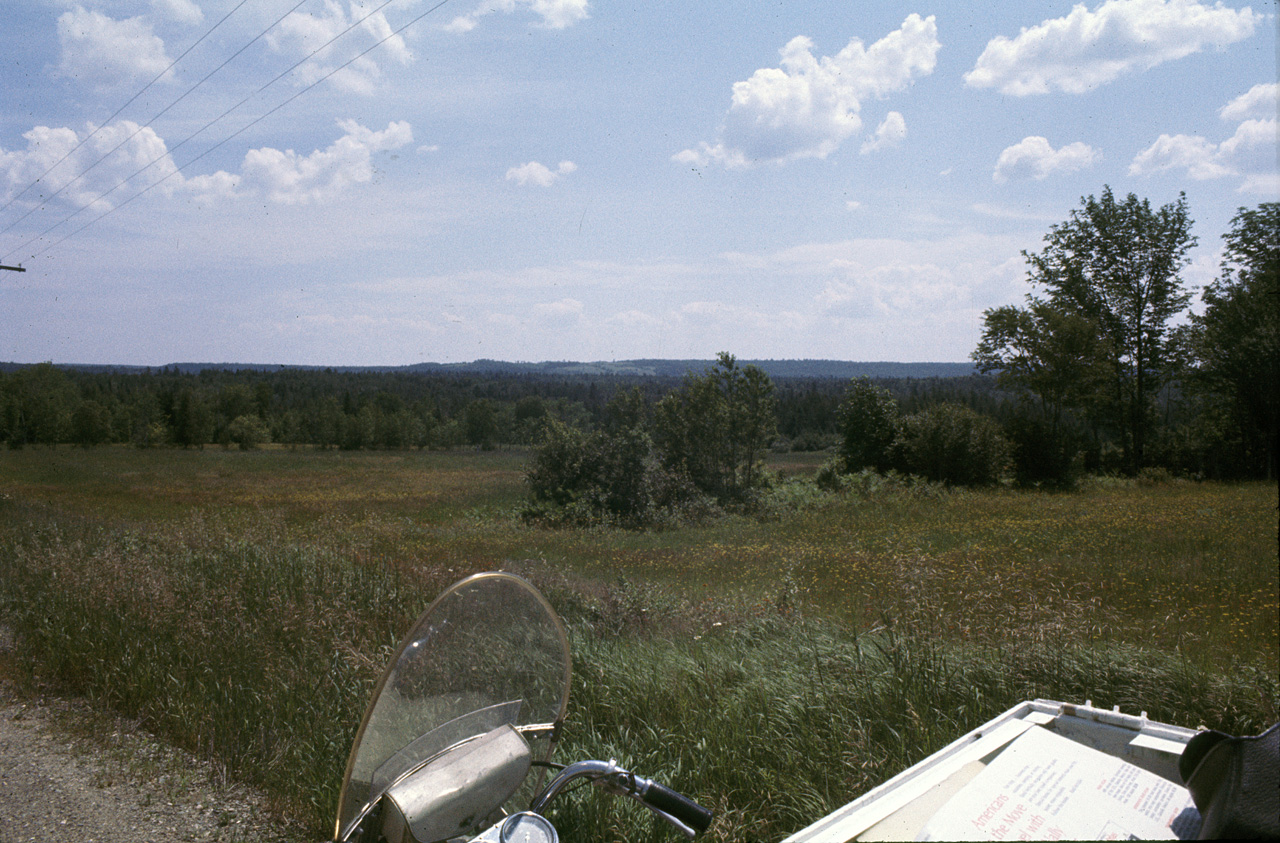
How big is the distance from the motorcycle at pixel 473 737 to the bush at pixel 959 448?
3046 centimetres

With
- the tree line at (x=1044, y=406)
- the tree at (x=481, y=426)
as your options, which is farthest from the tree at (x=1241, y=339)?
the tree at (x=481, y=426)

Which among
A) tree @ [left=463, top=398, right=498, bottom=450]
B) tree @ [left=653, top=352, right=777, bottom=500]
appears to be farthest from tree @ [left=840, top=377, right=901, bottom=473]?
tree @ [left=463, top=398, right=498, bottom=450]

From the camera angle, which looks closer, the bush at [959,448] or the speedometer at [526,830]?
the speedometer at [526,830]

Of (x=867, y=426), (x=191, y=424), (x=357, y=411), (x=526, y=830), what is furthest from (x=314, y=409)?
(x=526, y=830)

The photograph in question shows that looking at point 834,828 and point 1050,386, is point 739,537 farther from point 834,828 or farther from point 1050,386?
point 1050,386

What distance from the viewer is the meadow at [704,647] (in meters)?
3.83

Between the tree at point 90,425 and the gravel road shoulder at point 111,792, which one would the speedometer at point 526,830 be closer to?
the gravel road shoulder at point 111,792

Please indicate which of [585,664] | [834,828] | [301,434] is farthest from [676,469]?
[301,434]

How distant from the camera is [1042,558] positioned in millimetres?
12133

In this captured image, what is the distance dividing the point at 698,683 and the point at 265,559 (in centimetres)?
585

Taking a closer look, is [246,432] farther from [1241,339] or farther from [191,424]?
[1241,339]

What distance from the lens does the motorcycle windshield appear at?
72.8 inches

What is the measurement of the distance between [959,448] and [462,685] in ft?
103

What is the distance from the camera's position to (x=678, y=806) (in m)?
1.77
